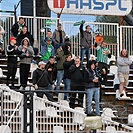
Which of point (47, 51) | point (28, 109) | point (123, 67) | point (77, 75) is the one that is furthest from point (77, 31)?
point (28, 109)

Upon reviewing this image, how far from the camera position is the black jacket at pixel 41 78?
1611 centimetres

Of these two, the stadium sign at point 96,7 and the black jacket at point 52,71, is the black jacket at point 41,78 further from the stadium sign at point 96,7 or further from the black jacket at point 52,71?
the stadium sign at point 96,7

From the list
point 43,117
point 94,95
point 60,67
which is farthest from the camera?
point 60,67

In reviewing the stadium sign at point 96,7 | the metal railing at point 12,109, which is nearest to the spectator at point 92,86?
the metal railing at point 12,109

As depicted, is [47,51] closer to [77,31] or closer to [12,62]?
[12,62]

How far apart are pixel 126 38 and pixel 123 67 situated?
4.94m

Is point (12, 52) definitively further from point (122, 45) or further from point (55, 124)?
point (122, 45)

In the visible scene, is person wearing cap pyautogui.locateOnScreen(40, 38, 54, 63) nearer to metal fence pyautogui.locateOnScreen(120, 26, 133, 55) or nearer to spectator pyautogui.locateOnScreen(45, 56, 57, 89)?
spectator pyautogui.locateOnScreen(45, 56, 57, 89)

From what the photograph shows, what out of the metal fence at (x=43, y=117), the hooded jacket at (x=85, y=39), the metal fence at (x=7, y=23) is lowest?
the metal fence at (x=43, y=117)

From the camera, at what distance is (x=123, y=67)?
18422 mm

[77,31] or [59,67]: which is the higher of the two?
[77,31]

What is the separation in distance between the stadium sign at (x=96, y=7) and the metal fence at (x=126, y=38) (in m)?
0.60

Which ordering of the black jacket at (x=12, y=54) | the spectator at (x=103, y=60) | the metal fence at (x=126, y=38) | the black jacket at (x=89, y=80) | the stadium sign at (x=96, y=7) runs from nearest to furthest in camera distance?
the black jacket at (x=89, y=80) → the black jacket at (x=12, y=54) → the spectator at (x=103, y=60) → the stadium sign at (x=96, y=7) → the metal fence at (x=126, y=38)

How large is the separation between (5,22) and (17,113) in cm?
881
